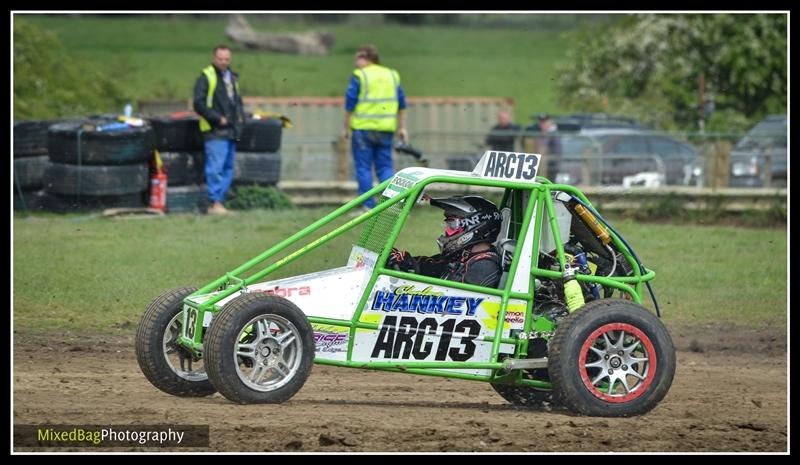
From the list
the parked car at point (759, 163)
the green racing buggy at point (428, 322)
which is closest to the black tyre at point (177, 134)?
the parked car at point (759, 163)

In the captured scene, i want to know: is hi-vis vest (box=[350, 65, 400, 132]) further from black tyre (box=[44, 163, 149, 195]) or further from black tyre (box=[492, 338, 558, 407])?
black tyre (box=[492, 338, 558, 407])

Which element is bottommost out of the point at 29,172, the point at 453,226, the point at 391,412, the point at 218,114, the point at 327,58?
the point at 391,412

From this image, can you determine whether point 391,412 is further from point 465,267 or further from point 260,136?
point 260,136

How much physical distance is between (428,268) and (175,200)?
8270 millimetres

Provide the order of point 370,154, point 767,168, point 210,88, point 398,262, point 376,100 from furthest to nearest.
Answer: point 767,168 → point 370,154 → point 376,100 → point 210,88 → point 398,262

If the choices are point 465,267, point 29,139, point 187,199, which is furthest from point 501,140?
point 465,267

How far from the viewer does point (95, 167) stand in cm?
1527

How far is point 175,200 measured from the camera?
15.8 metres

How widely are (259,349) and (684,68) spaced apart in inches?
902

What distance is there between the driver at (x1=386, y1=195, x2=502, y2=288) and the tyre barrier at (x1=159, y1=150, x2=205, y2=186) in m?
8.34

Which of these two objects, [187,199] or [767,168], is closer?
[187,199]

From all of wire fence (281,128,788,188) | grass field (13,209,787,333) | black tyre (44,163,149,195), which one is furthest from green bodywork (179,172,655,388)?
wire fence (281,128,788,188)

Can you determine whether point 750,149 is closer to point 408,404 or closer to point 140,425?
point 408,404

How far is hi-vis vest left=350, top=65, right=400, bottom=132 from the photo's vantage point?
51.2ft
